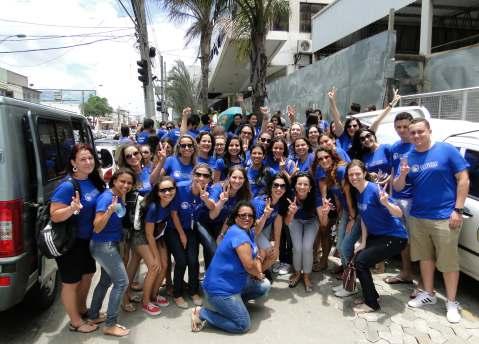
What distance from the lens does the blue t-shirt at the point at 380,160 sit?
460cm

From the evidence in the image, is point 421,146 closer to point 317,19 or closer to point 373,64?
point 373,64

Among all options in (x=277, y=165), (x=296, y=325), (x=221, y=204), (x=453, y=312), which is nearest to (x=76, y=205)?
(x=221, y=204)

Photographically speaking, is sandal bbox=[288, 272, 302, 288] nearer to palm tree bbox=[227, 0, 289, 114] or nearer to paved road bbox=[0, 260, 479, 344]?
paved road bbox=[0, 260, 479, 344]

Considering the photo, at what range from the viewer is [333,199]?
4879mm

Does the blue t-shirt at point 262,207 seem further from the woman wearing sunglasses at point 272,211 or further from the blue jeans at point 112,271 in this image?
the blue jeans at point 112,271

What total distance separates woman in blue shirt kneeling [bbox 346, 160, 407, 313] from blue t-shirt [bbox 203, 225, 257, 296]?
1225 mm

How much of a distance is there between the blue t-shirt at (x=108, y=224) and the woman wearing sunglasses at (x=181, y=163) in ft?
3.32

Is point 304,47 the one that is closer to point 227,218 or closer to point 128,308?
point 227,218

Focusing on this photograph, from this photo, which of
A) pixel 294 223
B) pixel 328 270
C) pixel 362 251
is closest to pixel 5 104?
pixel 294 223

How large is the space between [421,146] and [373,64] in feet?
19.9

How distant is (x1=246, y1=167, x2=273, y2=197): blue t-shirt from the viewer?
4.74 meters

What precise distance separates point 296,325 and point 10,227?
8.60ft

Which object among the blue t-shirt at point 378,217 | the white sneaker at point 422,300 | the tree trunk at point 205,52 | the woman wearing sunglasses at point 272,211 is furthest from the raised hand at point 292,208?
the tree trunk at point 205,52

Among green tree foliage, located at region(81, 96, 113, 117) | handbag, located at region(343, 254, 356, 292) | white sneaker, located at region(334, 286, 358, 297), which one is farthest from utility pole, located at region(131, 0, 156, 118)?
green tree foliage, located at region(81, 96, 113, 117)
